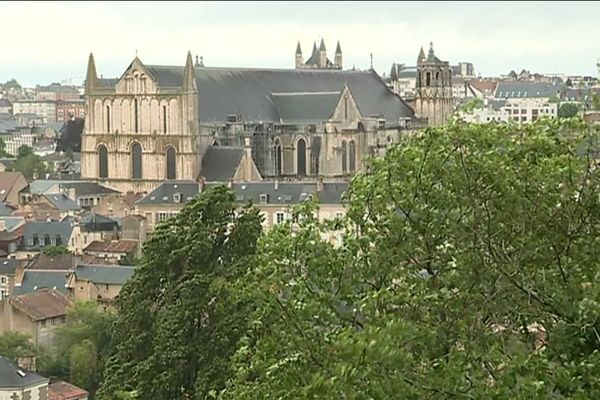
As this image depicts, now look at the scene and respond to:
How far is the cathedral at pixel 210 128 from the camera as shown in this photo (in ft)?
224

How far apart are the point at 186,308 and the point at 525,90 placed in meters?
113

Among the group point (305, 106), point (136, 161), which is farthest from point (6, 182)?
point (305, 106)

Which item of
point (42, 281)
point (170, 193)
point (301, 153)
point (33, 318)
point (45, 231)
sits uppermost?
point (301, 153)

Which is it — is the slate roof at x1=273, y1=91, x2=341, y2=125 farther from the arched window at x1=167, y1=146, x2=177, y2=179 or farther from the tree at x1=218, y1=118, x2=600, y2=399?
the tree at x1=218, y1=118, x2=600, y2=399

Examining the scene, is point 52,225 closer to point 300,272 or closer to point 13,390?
point 13,390

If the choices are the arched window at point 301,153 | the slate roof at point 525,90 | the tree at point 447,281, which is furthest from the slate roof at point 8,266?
the slate roof at point 525,90

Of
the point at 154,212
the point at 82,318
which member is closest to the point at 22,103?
the point at 154,212

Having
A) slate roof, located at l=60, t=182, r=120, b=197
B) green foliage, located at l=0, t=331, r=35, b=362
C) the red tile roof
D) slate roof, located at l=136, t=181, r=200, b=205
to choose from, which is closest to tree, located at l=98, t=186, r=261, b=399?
the red tile roof

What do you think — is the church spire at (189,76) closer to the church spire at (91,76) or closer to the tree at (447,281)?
the church spire at (91,76)

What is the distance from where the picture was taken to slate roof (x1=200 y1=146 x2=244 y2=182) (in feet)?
213

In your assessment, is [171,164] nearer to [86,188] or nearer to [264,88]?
[86,188]

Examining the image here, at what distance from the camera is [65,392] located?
105 ft

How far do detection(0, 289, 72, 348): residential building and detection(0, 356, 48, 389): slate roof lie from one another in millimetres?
5308

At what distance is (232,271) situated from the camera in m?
22.0
